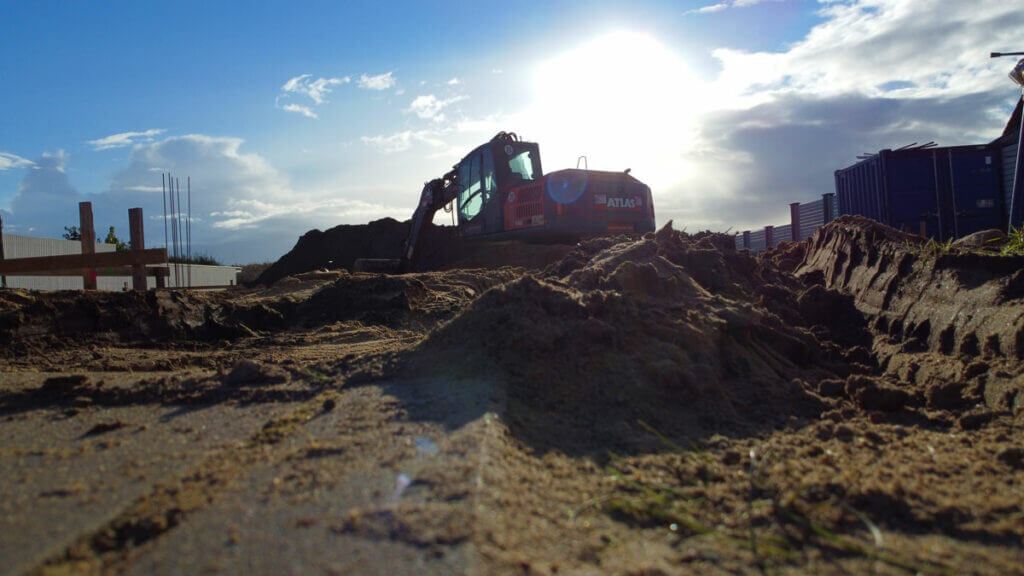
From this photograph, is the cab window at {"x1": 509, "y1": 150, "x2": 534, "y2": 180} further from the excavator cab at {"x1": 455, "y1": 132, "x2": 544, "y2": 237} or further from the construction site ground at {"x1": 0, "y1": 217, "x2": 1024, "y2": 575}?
the construction site ground at {"x1": 0, "y1": 217, "x2": 1024, "y2": 575}

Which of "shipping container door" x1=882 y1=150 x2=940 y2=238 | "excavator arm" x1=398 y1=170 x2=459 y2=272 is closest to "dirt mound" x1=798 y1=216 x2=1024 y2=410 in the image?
"shipping container door" x1=882 y1=150 x2=940 y2=238

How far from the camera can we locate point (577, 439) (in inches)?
115

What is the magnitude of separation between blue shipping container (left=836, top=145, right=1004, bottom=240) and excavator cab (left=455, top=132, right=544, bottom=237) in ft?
23.9

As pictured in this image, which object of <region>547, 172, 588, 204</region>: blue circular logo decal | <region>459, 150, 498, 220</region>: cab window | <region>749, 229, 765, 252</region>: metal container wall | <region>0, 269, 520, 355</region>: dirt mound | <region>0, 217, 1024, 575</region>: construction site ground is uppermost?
<region>459, 150, 498, 220</region>: cab window

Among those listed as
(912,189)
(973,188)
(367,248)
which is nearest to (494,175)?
(367,248)

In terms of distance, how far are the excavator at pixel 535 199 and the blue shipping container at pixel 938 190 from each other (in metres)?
4.75

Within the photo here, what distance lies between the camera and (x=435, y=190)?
16672 millimetres

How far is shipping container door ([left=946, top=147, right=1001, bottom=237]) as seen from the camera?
1245 cm

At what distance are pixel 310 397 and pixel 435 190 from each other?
44.2 feet

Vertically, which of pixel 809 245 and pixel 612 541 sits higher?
pixel 809 245

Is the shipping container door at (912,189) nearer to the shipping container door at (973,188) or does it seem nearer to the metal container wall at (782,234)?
the shipping container door at (973,188)

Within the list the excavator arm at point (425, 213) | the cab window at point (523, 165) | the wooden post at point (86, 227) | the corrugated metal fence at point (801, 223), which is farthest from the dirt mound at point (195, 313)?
the corrugated metal fence at point (801, 223)

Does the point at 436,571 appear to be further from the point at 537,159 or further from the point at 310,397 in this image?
the point at 537,159

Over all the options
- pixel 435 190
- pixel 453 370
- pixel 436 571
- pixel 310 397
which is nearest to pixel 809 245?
pixel 453 370
